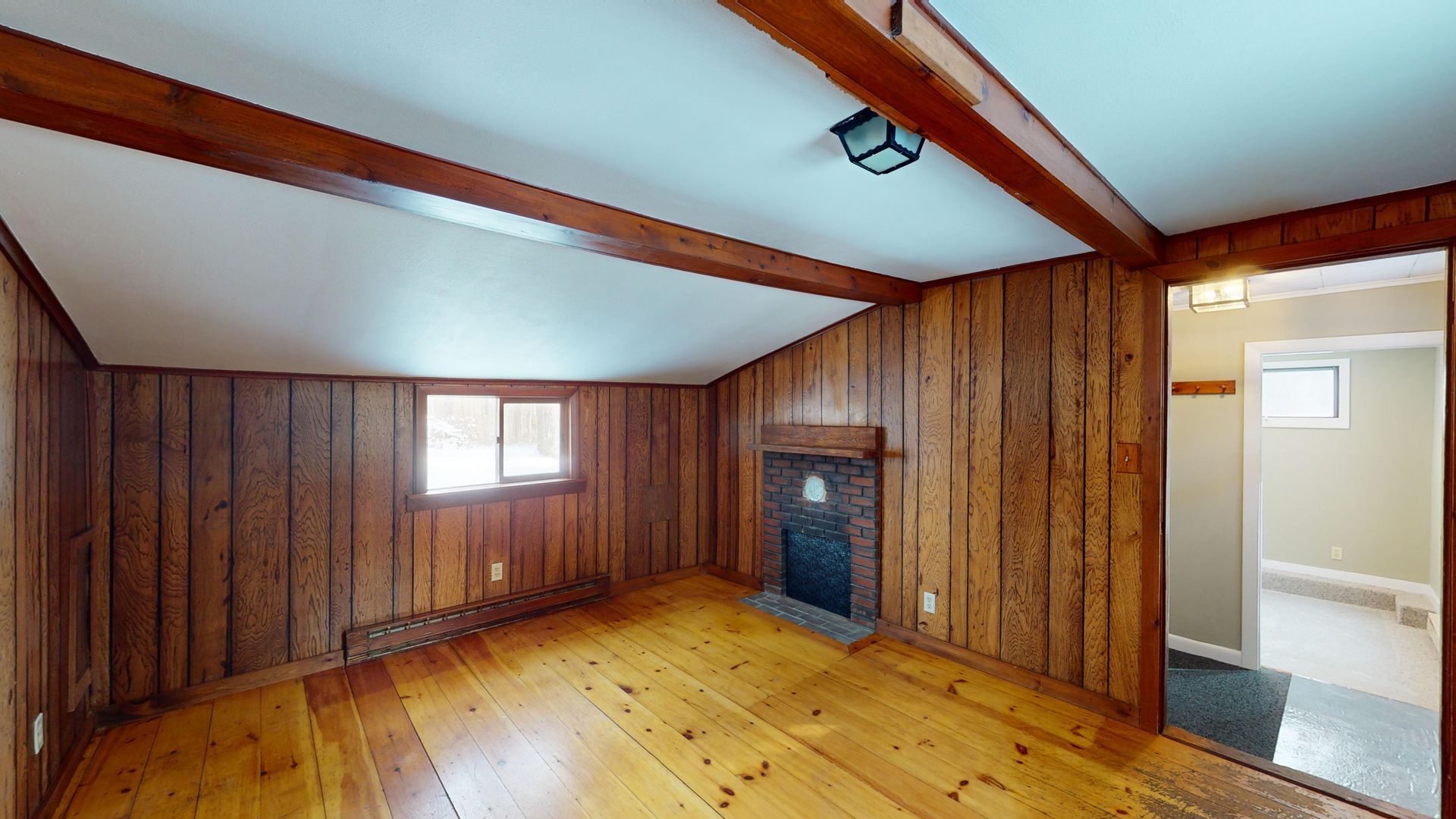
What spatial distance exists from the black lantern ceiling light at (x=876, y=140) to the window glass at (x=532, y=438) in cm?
307

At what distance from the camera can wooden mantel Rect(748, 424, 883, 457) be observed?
3684mm

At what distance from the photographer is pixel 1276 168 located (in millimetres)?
1782

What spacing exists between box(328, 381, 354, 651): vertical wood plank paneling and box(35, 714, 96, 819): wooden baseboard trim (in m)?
0.91

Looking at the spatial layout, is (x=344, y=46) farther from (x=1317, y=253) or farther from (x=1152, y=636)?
(x=1152, y=636)

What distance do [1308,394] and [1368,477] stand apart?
765 millimetres

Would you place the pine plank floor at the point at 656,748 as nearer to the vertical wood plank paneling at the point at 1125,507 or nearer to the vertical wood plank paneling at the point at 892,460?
the vertical wood plank paneling at the point at 1125,507

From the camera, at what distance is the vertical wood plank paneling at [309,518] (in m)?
3.05

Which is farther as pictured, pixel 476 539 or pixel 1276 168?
pixel 476 539

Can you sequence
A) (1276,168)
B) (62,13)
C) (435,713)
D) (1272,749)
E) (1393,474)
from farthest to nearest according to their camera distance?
(1393,474) < (435,713) < (1272,749) < (1276,168) < (62,13)

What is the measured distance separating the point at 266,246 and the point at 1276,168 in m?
3.35

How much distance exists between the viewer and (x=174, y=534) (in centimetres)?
275

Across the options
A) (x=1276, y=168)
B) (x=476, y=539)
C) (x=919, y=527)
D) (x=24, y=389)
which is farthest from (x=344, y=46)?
(x=919, y=527)

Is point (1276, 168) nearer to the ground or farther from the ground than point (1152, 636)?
farther from the ground

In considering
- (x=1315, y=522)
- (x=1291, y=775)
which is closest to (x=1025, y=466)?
(x=1291, y=775)
